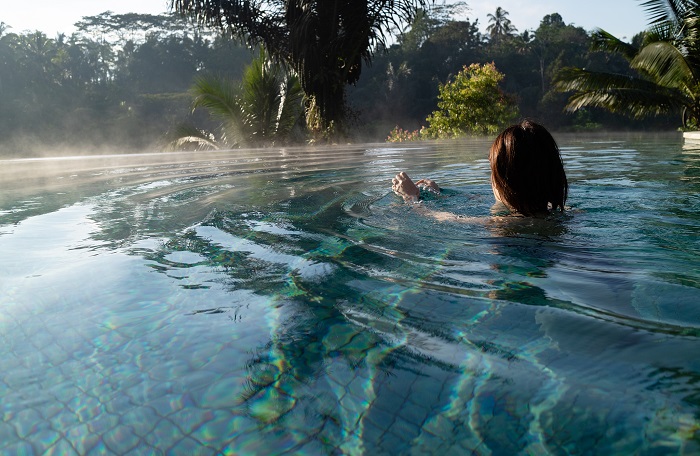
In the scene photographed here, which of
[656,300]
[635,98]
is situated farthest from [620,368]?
[635,98]

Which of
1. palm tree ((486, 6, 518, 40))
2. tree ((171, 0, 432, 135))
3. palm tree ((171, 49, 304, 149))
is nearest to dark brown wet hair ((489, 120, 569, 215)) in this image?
tree ((171, 0, 432, 135))

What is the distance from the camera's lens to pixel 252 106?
15.1 m

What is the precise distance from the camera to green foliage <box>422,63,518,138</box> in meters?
15.8

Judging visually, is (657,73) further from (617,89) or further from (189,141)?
(189,141)

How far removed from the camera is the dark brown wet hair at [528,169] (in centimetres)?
297

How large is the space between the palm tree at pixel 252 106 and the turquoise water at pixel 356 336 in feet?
38.0

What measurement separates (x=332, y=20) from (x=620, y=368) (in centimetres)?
947

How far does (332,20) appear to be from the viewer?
388 inches

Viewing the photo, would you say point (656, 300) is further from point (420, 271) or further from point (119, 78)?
point (119, 78)

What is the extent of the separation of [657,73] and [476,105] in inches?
189

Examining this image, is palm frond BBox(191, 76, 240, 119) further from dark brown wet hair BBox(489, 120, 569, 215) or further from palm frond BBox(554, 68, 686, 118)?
dark brown wet hair BBox(489, 120, 569, 215)

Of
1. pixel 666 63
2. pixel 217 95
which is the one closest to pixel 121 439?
pixel 666 63

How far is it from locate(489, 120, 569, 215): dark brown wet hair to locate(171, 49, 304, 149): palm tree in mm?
11750

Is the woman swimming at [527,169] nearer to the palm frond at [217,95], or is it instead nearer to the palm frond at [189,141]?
the palm frond at [217,95]
